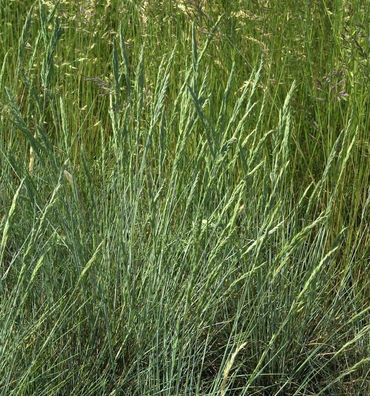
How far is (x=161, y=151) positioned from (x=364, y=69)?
0.76 m

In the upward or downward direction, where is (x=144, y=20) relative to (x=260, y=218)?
upward

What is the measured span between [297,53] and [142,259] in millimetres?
885

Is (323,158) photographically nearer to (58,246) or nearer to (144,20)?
(144,20)

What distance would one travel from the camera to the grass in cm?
198

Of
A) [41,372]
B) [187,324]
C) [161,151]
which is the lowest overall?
[41,372]

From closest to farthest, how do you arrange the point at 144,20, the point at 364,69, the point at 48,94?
the point at 48,94 → the point at 364,69 → the point at 144,20

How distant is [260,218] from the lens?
2332 millimetres

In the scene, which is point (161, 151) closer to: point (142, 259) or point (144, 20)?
point (142, 259)

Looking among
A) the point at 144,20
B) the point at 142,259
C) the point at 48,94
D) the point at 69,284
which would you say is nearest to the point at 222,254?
the point at 142,259

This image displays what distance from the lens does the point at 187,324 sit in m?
2.03

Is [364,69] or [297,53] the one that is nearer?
[364,69]

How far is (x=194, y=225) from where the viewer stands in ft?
6.70

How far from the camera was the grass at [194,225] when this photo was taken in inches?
77.9

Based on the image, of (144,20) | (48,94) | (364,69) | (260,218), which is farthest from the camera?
(144,20)
